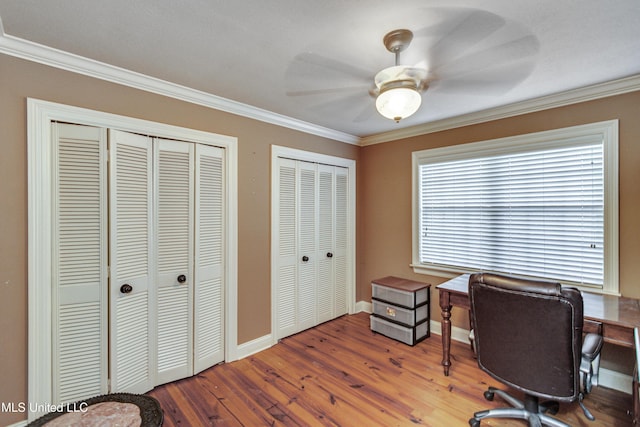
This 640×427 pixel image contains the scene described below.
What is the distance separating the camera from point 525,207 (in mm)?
2650

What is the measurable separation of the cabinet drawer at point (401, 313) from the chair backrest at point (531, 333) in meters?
1.17

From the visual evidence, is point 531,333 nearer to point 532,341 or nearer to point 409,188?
point 532,341

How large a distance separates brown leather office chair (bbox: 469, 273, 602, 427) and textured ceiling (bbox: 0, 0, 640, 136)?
1.40 m

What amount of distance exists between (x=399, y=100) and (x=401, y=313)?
7.43 ft

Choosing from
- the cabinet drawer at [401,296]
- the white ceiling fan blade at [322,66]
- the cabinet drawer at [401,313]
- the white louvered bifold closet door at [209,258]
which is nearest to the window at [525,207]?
the cabinet drawer at [401,296]

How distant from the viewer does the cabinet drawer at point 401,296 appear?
2991mm

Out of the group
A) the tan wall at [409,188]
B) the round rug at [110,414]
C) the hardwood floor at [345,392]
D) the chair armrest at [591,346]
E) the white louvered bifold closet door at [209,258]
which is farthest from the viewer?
the white louvered bifold closet door at [209,258]

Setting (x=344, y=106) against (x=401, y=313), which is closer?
(x=344, y=106)

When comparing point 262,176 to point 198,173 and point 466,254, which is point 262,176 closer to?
point 198,173

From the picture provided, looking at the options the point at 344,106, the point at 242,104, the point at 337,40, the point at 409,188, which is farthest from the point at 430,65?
the point at 409,188

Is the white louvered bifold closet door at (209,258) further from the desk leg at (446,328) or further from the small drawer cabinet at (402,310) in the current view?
the desk leg at (446,328)

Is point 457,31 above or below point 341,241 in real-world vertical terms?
above

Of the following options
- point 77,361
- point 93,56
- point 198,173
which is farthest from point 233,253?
point 93,56

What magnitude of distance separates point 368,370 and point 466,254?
1.60 meters
